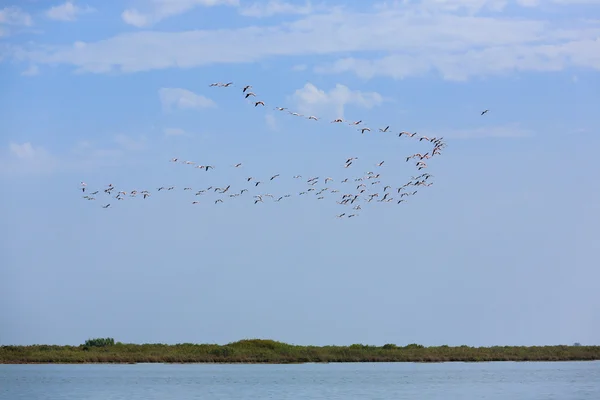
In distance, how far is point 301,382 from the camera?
53094 mm

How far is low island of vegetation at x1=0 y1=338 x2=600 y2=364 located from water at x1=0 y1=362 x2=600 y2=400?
2.54 metres

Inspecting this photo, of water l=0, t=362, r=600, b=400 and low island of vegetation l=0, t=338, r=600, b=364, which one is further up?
low island of vegetation l=0, t=338, r=600, b=364

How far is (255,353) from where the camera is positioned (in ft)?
250

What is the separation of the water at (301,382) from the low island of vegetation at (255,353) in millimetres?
2543

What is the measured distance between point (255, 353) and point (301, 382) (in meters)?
23.5

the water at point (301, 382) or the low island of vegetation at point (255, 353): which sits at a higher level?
the low island of vegetation at point (255, 353)

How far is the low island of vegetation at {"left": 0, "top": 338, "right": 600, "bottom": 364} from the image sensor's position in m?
74.3

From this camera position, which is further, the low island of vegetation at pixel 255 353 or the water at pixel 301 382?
the low island of vegetation at pixel 255 353

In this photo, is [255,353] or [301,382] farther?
[255,353]

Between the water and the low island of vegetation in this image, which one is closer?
the water

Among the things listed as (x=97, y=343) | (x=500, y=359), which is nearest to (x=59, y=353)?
(x=97, y=343)

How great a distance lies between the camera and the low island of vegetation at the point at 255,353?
74.3 meters

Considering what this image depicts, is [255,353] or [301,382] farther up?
[255,353]

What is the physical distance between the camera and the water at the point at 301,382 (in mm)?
45062
